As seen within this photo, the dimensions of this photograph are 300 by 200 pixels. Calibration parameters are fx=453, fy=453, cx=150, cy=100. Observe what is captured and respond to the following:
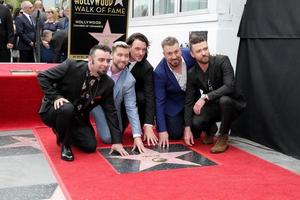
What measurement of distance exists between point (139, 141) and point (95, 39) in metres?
1.46

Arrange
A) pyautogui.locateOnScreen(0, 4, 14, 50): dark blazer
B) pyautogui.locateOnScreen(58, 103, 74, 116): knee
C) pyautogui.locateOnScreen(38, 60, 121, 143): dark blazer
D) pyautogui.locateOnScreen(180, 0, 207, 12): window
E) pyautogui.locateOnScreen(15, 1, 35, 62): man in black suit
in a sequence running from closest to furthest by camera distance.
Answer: pyautogui.locateOnScreen(58, 103, 74, 116): knee → pyautogui.locateOnScreen(38, 60, 121, 143): dark blazer → pyautogui.locateOnScreen(180, 0, 207, 12): window → pyautogui.locateOnScreen(0, 4, 14, 50): dark blazer → pyautogui.locateOnScreen(15, 1, 35, 62): man in black suit

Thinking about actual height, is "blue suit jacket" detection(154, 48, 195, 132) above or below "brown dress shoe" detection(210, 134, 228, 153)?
above

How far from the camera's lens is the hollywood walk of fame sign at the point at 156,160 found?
3.68 m

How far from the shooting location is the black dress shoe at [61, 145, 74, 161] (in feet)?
12.6

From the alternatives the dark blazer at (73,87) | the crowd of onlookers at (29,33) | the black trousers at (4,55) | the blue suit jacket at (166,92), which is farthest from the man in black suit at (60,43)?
Result: the dark blazer at (73,87)

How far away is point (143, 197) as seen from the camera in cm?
301

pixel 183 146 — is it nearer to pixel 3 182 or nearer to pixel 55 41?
pixel 3 182

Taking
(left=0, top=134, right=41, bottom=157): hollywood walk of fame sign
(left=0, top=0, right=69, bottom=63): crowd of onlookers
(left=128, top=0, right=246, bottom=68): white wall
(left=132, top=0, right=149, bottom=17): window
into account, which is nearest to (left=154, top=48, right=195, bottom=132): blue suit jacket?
(left=128, top=0, right=246, bottom=68): white wall

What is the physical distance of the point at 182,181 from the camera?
3.35 meters

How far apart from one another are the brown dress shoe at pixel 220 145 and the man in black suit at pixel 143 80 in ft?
1.89

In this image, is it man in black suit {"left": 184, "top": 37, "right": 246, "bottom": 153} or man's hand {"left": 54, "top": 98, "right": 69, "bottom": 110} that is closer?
man's hand {"left": 54, "top": 98, "right": 69, "bottom": 110}

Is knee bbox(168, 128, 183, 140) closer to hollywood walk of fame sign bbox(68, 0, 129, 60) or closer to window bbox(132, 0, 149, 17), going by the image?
hollywood walk of fame sign bbox(68, 0, 129, 60)

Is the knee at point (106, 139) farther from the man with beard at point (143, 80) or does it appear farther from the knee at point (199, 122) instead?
the knee at point (199, 122)

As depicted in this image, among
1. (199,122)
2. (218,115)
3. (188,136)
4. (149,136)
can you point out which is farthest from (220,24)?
(149,136)
